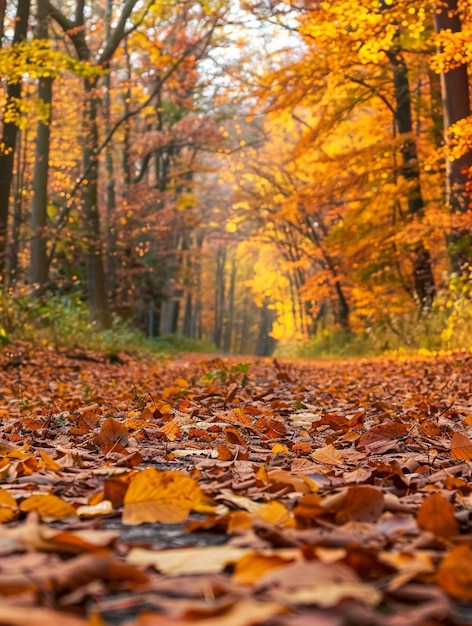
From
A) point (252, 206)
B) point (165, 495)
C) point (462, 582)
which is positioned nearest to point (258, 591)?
point (462, 582)

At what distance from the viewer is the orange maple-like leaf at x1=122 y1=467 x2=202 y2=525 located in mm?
1638

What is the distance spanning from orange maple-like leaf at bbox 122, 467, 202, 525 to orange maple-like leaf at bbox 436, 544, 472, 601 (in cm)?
68

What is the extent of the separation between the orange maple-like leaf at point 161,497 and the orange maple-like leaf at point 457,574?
677mm

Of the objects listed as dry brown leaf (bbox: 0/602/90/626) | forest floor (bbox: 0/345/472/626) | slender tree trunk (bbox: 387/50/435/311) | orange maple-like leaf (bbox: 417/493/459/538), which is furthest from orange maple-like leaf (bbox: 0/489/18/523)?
slender tree trunk (bbox: 387/50/435/311)

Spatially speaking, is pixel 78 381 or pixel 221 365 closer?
pixel 78 381

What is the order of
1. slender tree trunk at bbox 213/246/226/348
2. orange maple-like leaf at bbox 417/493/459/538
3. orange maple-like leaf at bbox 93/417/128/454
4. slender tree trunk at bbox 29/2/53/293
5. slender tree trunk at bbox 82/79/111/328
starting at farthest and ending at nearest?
1. slender tree trunk at bbox 213/246/226/348
2. slender tree trunk at bbox 82/79/111/328
3. slender tree trunk at bbox 29/2/53/293
4. orange maple-like leaf at bbox 93/417/128/454
5. orange maple-like leaf at bbox 417/493/459/538

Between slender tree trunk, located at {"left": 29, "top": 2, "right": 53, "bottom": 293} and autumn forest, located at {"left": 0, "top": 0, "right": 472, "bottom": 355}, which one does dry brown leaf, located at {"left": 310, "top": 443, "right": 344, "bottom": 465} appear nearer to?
autumn forest, located at {"left": 0, "top": 0, "right": 472, "bottom": 355}

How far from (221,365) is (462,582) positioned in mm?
7467

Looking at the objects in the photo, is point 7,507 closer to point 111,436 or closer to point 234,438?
point 111,436

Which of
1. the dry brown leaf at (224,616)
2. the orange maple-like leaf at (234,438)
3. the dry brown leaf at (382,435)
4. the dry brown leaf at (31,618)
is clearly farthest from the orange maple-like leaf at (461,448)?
the dry brown leaf at (31,618)

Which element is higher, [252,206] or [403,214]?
[252,206]

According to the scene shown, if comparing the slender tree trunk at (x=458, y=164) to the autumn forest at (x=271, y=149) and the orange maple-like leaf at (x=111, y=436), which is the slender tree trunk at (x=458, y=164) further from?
the orange maple-like leaf at (x=111, y=436)

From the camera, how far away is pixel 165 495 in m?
1.67

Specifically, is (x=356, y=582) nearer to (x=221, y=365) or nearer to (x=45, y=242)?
(x=221, y=365)
